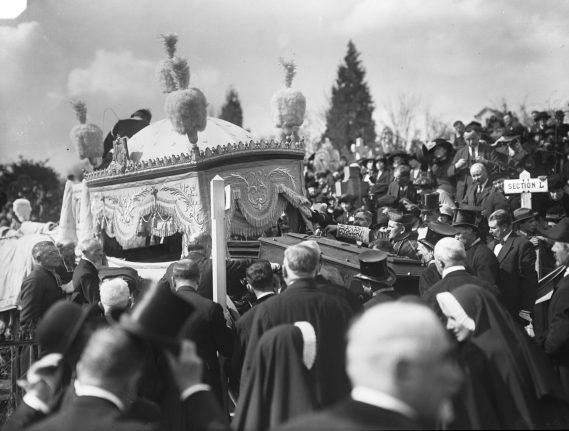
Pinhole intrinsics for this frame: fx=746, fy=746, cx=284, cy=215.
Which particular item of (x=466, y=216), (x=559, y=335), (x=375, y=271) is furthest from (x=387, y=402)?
(x=466, y=216)

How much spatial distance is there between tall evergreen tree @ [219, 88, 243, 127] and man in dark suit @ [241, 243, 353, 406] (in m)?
53.3

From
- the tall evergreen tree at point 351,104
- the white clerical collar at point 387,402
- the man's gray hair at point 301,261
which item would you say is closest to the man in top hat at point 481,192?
the man's gray hair at point 301,261

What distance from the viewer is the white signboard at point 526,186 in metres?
8.57

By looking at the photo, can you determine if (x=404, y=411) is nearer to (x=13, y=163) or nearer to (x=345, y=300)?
(x=345, y=300)

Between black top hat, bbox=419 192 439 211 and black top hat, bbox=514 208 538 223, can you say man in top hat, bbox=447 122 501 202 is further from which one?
black top hat, bbox=514 208 538 223

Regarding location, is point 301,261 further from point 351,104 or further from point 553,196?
point 351,104

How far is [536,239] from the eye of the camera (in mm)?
7352

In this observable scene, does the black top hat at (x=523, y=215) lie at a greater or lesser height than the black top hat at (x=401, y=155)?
lesser

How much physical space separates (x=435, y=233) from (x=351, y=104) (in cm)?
4596

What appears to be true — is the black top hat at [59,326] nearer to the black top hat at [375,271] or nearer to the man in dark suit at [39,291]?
the black top hat at [375,271]

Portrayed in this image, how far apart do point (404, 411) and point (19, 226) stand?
11352mm

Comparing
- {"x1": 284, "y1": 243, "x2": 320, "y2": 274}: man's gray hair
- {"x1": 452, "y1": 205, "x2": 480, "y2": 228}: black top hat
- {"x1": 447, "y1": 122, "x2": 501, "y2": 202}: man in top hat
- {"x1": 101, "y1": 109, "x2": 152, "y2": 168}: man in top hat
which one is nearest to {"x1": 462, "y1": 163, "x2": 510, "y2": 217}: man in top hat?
{"x1": 447, "y1": 122, "x2": 501, "y2": 202}: man in top hat

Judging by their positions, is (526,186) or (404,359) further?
(526,186)

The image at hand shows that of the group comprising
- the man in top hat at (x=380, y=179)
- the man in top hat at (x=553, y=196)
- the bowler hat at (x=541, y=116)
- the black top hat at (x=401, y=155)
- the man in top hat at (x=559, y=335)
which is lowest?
the man in top hat at (x=559, y=335)
